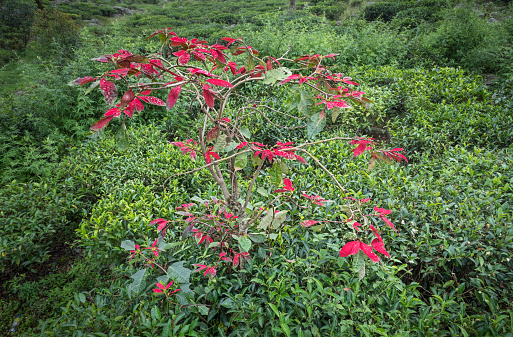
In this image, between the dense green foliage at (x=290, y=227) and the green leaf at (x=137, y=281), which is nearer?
A: the green leaf at (x=137, y=281)

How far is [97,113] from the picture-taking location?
433 centimetres

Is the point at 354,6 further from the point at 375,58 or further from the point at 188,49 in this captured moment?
the point at 188,49

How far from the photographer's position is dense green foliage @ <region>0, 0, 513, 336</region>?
1496mm

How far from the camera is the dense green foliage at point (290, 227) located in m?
1.50

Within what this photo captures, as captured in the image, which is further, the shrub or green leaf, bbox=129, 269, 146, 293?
the shrub

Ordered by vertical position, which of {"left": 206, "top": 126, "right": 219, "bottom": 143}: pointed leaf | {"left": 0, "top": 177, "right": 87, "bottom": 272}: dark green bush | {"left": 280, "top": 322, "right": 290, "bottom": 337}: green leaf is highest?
{"left": 206, "top": 126, "right": 219, "bottom": 143}: pointed leaf

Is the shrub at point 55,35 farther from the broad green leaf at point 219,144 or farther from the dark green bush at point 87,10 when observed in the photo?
the dark green bush at point 87,10

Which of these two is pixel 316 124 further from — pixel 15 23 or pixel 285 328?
pixel 15 23

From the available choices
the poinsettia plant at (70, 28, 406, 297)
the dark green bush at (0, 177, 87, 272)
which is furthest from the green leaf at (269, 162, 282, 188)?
the dark green bush at (0, 177, 87, 272)

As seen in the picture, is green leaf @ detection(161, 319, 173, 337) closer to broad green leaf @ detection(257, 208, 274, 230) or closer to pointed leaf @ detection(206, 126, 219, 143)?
broad green leaf @ detection(257, 208, 274, 230)

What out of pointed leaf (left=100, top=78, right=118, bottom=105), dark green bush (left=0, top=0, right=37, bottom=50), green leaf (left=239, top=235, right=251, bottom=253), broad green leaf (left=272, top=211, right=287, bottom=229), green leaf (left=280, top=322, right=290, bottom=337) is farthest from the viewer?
dark green bush (left=0, top=0, right=37, bottom=50)

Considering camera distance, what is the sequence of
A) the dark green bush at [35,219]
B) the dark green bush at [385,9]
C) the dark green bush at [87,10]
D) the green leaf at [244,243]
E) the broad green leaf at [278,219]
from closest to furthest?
the green leaf at [244,243], the broad green leaf at [278,219], the dark green bush at [35,219], the dark green bush at [385,9], the dark green bush at [87,10]

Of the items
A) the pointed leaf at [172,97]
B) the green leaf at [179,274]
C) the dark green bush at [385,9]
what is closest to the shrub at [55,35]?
the pointed leaf at [172,97]

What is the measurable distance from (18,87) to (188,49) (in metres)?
8.04
